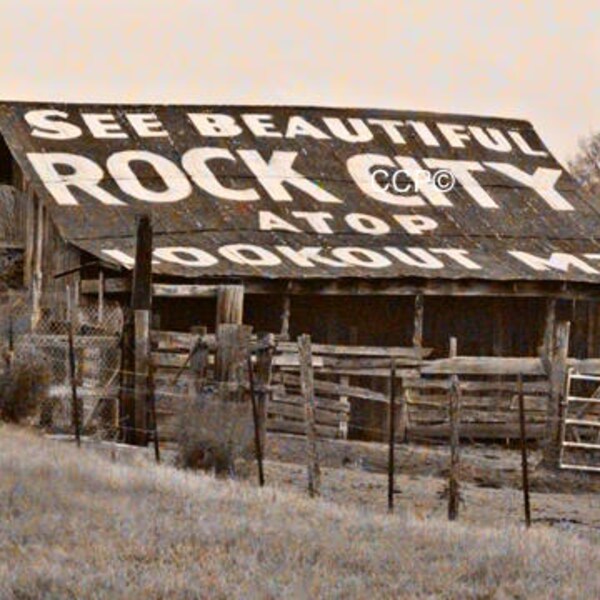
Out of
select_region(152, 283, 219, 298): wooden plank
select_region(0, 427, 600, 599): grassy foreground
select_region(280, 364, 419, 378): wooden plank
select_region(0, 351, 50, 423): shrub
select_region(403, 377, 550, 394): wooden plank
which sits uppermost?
select_region(152, 283, 219, 298): wooden plank

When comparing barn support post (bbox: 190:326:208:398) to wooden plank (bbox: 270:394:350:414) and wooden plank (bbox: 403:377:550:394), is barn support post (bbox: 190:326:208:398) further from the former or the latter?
wooden plank (bbox: 403:377:550:394)

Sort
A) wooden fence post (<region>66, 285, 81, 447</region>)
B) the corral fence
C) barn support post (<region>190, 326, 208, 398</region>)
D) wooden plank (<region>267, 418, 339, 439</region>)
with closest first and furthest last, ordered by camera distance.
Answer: wooden fence post (<region>66, 285, 81, 447</region>) → barn support post (<region>190, 326, 208, 398</region>) → the corral fence → wooden plank (<region>267, 418, 339, 439</region>)

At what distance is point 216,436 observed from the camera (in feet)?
52.9

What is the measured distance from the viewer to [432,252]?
2878cm

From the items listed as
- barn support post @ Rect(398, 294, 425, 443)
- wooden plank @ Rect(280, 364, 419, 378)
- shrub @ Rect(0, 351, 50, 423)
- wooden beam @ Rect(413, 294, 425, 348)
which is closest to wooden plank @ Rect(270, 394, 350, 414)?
wooden plank @ Rect(280, 364, 419, 378)

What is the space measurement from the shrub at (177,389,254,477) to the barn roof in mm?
8822

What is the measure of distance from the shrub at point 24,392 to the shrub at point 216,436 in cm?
400

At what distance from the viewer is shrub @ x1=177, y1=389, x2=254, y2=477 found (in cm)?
1608

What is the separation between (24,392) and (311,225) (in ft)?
32.9

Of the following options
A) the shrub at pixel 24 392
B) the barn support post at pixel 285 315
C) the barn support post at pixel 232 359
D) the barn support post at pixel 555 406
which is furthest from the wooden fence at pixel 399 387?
the barn support post at pixel 285 315

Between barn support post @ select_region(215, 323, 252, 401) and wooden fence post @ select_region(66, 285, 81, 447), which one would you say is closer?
barn support post @ select_region(215, 323, 252, 401)

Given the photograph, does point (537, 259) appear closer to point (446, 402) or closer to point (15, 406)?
point (446, 402)

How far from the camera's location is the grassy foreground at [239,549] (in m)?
9.69

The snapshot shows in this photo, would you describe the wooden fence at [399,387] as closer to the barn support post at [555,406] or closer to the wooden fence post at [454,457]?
the barn support post at [555,406]
